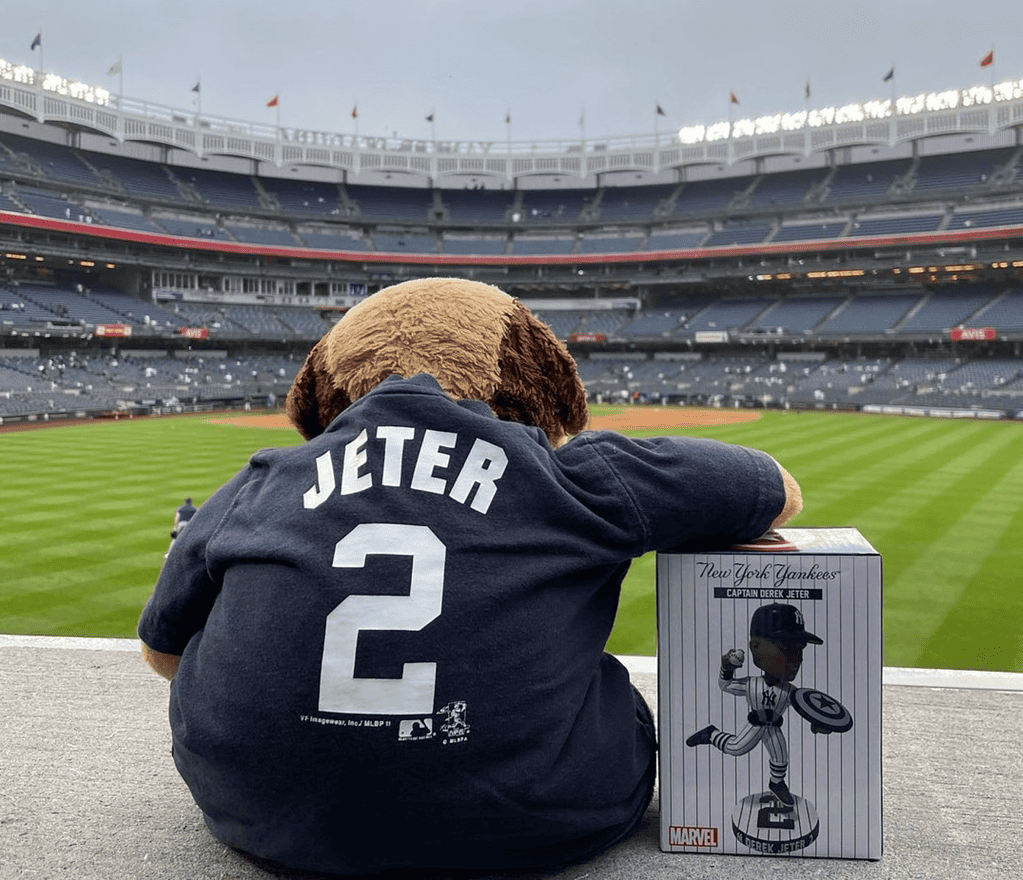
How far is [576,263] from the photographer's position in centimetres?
6166

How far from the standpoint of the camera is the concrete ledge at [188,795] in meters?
2.03

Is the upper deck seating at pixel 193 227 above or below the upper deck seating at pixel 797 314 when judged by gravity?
above

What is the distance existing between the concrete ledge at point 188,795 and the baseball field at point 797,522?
3368 mm

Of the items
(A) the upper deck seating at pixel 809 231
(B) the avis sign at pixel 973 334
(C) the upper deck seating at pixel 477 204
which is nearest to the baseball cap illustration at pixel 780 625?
(B) the avis sign at pixel 973 334

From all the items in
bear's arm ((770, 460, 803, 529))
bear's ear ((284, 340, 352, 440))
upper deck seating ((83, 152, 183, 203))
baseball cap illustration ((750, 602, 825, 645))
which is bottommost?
baseball cap illustration ((750, 602, 825, 645))

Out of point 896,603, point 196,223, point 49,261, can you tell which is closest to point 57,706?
point 896,603

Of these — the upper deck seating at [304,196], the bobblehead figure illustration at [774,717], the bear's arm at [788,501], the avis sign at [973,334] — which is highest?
the upper deck seating at [304,196]

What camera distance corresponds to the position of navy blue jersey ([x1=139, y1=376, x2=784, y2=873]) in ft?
5.44

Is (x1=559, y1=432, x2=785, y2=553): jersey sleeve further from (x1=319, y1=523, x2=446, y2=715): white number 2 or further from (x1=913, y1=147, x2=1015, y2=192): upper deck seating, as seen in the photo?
(x1=913, y1=147, x2=1015, y2=192): upper deck seating

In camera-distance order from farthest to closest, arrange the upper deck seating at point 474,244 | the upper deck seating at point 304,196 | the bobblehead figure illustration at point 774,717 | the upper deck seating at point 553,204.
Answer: the upper deck seating at point 553,204
the upper deck seating at point 474,244
the upper deck seating at point 304,196
the bobblehead figure illustration at point 774,717

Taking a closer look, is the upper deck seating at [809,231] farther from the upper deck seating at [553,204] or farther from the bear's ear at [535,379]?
the bear's ear at [535,379]

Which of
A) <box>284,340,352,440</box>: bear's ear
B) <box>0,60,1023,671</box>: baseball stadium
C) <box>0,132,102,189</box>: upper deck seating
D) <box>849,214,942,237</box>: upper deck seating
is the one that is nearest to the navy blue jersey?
<box>284,340,352,440</box>: bear's ear

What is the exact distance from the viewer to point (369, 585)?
167cm

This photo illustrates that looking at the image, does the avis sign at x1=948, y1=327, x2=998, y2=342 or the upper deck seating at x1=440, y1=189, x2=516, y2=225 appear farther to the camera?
the upper deck seating at x1=440, y1=189, x2=516, y2=225
